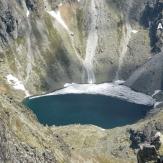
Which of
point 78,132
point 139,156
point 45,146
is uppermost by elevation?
point 139,156

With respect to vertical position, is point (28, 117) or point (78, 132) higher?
point (28, 117)

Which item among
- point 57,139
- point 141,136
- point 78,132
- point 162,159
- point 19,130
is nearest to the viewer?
point 162,159

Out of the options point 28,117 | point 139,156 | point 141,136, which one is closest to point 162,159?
point 139,156

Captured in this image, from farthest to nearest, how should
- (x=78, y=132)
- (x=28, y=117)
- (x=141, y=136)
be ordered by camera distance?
(x=78, y=132) → (x=141, y=136) → (x=28, y=117)

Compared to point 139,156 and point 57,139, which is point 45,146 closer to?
point 57,139

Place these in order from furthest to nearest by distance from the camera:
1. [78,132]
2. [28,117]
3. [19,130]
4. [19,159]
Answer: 1. [78,132]
2. [28,117]
3. [19,130]
4. [19,159]

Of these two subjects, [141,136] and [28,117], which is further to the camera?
[141,136]

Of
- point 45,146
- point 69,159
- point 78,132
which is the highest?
point 45,146

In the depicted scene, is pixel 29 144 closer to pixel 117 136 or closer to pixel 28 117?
pixel 28 117

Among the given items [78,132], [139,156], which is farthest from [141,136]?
[139,156]
